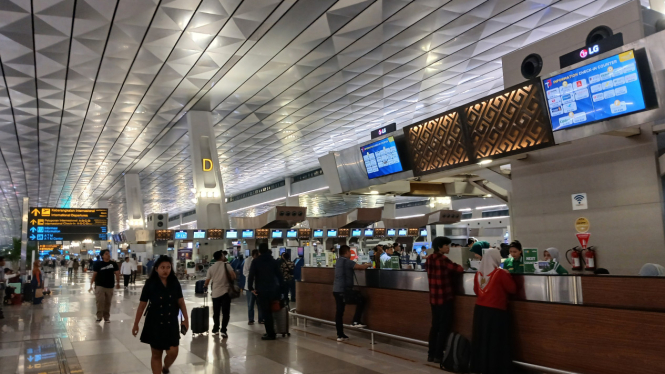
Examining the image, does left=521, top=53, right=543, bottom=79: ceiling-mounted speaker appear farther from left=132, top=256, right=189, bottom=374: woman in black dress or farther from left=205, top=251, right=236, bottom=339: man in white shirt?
left=132, top=256, right=189, bottom=374: woman in black dress

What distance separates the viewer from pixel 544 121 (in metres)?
6.80

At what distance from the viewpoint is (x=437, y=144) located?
8.93 meters

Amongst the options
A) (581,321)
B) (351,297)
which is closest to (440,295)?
(581,321)

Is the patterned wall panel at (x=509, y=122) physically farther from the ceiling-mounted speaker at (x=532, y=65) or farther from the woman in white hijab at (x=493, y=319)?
the woman in white hijab at (x=493, y=319)

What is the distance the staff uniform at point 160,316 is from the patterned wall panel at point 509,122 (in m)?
5.29

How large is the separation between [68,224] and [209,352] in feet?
51.7

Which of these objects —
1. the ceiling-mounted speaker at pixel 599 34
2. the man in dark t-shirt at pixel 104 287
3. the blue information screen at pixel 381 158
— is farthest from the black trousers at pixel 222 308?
the ceiling-mounted speaker at pixel 599 34

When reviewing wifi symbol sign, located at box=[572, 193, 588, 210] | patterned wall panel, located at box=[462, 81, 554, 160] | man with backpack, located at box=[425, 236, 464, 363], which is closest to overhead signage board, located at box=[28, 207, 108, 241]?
patterned wall panel, located at box=[462, 81, 554, 160]

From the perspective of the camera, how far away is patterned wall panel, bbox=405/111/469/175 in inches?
331

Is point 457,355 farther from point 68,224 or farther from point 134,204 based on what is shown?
point 134,204

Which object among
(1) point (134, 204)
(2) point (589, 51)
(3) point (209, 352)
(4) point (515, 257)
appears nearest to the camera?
(2) point (589, 51)

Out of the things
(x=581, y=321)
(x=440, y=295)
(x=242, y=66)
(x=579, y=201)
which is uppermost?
(x=242, y=66)

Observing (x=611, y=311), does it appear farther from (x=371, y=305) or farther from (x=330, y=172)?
(x=330, y=172)

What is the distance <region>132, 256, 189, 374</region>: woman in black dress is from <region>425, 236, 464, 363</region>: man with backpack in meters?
3.07
